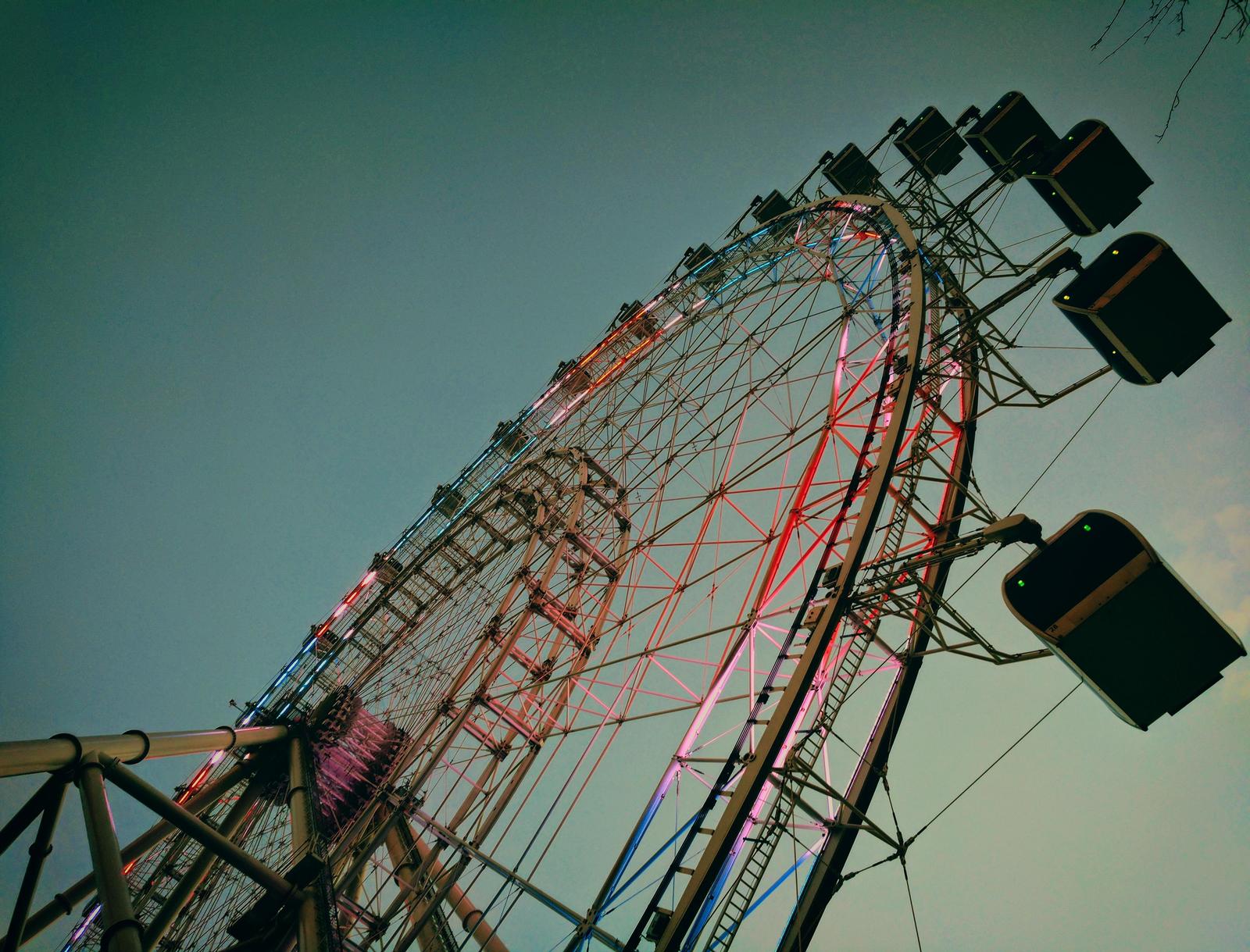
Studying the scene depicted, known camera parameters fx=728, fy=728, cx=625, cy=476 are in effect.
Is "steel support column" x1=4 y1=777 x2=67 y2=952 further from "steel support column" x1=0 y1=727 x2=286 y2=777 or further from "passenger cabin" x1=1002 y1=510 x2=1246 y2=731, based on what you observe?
"passenger cabin" x1=1002 y1=510 x2=1246 y2=731

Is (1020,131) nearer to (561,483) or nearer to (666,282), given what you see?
(666,282)

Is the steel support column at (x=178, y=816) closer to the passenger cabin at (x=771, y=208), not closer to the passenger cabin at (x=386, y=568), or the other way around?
the passenger cabin at (x=771, y=208)

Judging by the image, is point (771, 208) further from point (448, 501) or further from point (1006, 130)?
point (448, 501)

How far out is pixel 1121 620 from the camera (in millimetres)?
7117

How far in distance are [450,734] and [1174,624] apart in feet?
38.2

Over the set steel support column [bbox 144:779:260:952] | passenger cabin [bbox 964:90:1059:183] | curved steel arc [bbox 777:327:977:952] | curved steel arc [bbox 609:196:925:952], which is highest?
steel support column [bbox 144:779:260:952]

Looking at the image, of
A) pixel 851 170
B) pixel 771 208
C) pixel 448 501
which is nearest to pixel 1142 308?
pixel 851 170

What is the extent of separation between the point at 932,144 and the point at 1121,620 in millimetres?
12252

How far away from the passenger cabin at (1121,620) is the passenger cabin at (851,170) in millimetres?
13059

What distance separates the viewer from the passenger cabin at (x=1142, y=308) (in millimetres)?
9375

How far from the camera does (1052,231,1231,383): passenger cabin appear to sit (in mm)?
9375

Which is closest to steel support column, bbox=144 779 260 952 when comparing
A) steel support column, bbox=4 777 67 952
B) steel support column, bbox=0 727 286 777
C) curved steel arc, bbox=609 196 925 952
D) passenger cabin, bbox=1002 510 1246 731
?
steel support column, bbox=0 727 286 777

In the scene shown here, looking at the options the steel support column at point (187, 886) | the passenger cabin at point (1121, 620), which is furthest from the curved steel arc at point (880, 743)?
the steel support column at point (187, 886)

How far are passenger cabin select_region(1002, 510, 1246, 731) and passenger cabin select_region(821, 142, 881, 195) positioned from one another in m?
13.1
